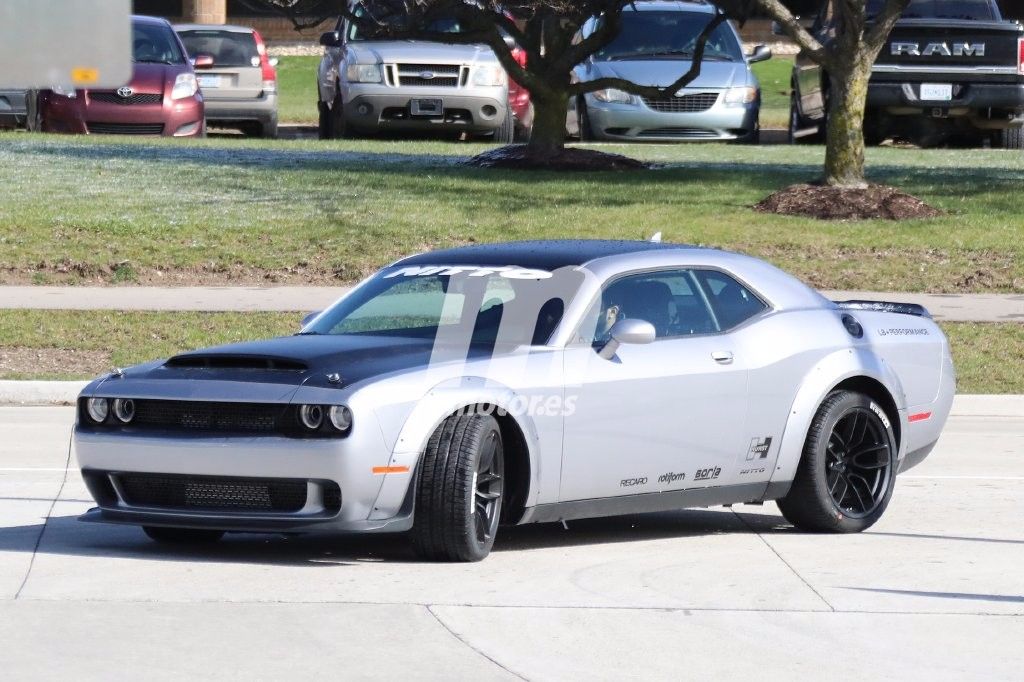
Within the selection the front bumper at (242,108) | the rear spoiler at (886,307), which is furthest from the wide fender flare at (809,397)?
the front bumper at (242,108)

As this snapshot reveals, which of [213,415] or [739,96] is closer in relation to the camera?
[213,415]

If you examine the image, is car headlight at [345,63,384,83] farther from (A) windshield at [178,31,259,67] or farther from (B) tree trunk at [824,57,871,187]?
(B) tree trunk at [824,57,871,187]

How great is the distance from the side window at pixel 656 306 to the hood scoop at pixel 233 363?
4.40 feet

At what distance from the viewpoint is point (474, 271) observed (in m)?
8.59

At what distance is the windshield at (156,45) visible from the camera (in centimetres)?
2486

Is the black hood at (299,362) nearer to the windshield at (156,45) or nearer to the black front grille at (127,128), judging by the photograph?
the windshield at (156,45)

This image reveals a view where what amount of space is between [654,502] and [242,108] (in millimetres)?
20546

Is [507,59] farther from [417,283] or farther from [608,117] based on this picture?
[417,283]

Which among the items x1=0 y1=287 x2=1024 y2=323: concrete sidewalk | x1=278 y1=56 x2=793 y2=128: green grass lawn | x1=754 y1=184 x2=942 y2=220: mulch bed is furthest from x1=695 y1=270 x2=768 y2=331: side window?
x1=278 y1=56 x2=793 y2=128: green grass lawn

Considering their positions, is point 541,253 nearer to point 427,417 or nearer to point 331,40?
point 427,417

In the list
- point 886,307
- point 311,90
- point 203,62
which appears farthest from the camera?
point 311,90

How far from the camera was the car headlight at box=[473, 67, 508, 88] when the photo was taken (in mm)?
24828

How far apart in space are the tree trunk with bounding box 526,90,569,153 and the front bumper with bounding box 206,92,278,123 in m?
6.99

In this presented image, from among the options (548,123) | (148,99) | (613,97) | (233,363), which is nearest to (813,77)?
(613,97)
